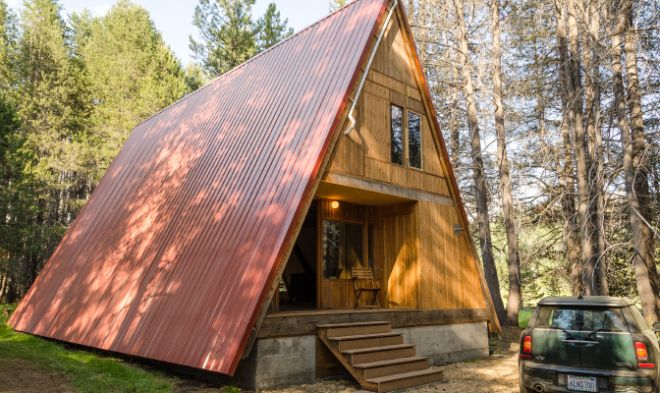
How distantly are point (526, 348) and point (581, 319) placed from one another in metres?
0.70

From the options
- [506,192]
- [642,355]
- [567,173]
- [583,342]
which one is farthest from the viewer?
[567,173]

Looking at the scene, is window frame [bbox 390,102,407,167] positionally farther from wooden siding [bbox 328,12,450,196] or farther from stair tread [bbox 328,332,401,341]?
stair tread [bbox 328,332,401,341]

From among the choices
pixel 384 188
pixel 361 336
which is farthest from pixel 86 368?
pixel 384 188

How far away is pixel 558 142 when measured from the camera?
1658 cm

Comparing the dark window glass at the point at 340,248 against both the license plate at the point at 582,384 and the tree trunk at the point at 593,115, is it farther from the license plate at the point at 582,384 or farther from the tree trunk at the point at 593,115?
the license plate at the point at 582,384

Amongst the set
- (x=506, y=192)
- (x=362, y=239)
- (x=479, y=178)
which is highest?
(x=479, y=178)

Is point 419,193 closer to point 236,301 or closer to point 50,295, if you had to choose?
point 236,301

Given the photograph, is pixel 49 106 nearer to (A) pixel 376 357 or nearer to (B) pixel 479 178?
(B) pixel 479 178

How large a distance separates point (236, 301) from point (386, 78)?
5550mm

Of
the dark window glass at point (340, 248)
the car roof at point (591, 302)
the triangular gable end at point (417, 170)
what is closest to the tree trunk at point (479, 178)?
the triangular gable end at point (417, 170)

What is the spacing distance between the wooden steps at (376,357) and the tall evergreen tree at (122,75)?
17.9 meters

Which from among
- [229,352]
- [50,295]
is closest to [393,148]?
[229,352]

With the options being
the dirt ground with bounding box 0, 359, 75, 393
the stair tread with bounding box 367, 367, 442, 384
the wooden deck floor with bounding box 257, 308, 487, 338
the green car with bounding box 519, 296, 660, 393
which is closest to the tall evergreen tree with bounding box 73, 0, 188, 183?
the dirt ground with bounding box 0, 359, 75, 393

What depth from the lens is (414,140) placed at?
1062 centimetres
